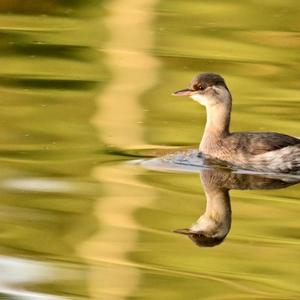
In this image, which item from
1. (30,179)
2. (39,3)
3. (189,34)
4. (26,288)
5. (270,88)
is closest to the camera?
(26,288)

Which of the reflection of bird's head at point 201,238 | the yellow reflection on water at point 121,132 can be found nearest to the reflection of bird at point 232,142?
the yellow reflection on water at point 121,132

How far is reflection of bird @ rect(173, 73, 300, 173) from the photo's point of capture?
11484 mm

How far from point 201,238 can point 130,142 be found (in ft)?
9.47

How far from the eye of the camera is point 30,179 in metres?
10.6

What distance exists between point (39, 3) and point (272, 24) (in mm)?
2949

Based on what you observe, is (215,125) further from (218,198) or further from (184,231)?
(184,231)

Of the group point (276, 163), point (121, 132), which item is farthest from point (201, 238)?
point (121, 132)

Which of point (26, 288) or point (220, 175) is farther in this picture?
point (220, 175)

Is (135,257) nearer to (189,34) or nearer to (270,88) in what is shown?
(270,88)

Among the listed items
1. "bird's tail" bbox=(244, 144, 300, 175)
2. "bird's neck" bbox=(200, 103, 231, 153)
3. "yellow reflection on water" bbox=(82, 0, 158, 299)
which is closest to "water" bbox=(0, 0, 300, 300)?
"yellow reflection on water" bbox=(82, 0, 158, 299)

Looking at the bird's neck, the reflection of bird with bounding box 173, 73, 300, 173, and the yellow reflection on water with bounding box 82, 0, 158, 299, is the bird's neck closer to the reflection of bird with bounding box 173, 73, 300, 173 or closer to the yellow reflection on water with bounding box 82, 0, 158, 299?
the reflection of bird with bounding box 173, 73, 300, 173

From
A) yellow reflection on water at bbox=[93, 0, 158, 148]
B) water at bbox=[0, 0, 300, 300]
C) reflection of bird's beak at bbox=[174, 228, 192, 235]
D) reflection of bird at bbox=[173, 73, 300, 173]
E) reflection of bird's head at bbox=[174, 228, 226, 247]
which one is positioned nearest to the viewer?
water at bbox=[0, 0, 300, 300]

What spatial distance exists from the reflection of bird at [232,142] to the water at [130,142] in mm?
282

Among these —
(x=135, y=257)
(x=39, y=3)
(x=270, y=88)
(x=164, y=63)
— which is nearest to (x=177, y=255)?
(x=135, y=257)
